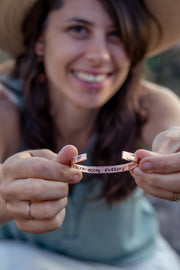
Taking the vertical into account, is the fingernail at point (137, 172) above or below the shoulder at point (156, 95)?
below

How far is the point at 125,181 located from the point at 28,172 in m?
0.93

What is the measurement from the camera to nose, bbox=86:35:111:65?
167 centimetres

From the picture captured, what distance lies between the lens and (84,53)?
68.6 inches

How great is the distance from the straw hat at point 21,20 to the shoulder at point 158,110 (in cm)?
30

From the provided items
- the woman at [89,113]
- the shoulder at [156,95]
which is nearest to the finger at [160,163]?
the woman at [89,113]

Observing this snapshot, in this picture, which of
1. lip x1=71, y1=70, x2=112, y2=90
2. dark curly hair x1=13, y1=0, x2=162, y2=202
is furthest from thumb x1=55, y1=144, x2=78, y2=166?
lip x1=71, y1=70, x2=112, y2=90

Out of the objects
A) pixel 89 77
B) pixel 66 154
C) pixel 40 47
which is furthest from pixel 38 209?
pixel 40 47

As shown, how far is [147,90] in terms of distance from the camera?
6.83ft

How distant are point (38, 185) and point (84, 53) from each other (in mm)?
992

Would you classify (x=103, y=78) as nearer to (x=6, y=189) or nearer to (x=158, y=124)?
(x=158, y=124)

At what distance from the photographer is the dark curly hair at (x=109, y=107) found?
1.74 meters

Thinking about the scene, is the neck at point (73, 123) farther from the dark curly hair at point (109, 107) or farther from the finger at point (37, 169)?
the finger at point (37, 169)

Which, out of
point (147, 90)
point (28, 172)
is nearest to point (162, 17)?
point (147, 90)

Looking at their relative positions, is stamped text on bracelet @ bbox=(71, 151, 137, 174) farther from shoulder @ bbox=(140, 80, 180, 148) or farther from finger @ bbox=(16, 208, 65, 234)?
shoulder @ bbox=(140, 80, 180, 148)
